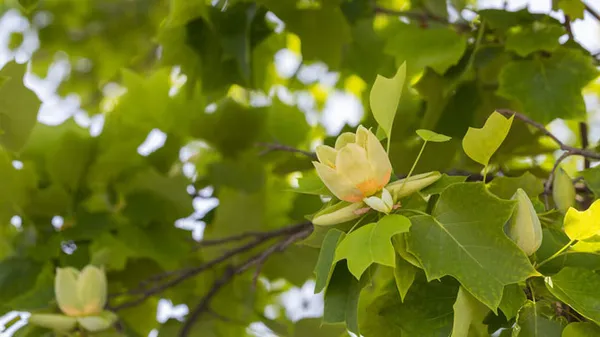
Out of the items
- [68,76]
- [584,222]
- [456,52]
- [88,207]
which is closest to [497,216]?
[584,222]

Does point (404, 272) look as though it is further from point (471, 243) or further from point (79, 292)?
point (79, 292)

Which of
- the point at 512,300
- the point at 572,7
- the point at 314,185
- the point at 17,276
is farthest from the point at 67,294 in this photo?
the point at 572,7

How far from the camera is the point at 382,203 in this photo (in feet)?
1.36

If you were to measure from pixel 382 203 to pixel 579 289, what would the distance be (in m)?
0.13

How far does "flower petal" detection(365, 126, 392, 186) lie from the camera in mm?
419

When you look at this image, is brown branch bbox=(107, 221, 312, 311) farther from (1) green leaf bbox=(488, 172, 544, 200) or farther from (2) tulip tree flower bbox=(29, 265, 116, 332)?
(1) green leaf bbox=(488, 172, 544, 200)

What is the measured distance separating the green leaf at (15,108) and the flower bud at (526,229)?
1.40ft

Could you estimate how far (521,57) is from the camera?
26.4 inches

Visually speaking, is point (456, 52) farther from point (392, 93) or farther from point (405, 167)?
point (392, 93)

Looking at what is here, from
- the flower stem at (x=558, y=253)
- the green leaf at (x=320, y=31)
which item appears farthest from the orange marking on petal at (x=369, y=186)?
the green leaf at (x=320, y=31)

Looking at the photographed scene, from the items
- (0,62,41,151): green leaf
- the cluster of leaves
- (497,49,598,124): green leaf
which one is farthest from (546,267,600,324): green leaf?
(0,62,41,151): green leaf

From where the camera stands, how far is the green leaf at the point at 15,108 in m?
0.59

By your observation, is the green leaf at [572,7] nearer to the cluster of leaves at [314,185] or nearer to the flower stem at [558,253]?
the cluster of leaves at [314,185]

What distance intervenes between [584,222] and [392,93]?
14 centimetres
